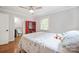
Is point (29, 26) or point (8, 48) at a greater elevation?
point (29, 26)

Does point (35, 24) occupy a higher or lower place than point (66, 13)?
lower

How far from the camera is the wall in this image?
90 cm

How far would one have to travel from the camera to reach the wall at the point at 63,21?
0.90 metres

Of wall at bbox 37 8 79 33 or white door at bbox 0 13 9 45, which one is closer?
wall at bbox 37 8 79 33

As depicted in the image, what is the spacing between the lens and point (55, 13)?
1146 mm

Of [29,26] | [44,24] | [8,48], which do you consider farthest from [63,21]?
[8,48]

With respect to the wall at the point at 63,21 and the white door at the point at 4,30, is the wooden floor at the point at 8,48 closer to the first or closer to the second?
the white door at the point at 4,30

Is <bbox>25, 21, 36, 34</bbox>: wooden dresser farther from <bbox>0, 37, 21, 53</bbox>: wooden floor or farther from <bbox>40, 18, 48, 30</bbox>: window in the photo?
<bbox>0, 37, 21, 53</bbox>: wooden floor

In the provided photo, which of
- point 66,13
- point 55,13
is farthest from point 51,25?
point 66,13

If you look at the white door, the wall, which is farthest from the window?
the white door

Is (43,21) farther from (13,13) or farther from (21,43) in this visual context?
(21,43)

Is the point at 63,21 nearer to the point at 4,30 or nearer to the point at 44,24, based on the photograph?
the point at 44,24

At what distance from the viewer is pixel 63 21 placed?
109cm
